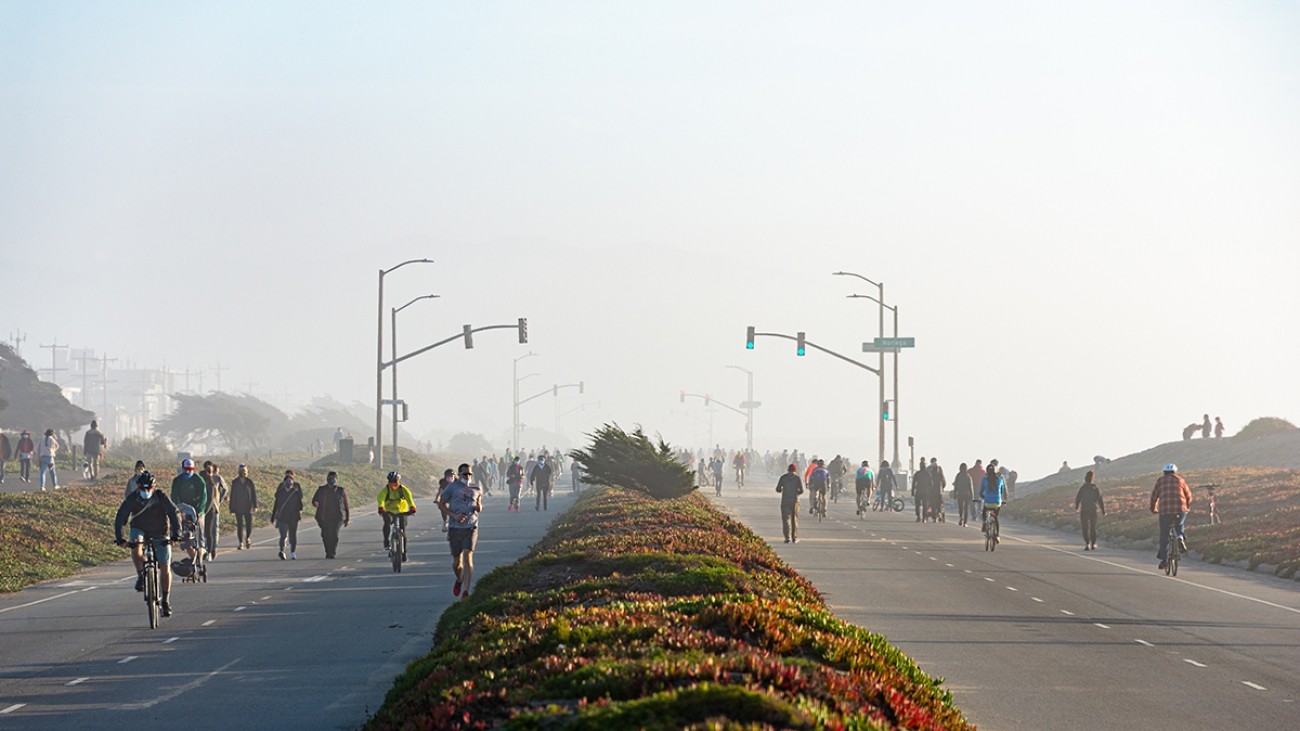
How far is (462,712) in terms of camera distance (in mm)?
8125

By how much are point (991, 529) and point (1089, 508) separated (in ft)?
8.25

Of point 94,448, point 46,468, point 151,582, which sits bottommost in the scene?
point 151,582

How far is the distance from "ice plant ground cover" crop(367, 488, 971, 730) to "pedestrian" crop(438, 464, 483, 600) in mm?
5855

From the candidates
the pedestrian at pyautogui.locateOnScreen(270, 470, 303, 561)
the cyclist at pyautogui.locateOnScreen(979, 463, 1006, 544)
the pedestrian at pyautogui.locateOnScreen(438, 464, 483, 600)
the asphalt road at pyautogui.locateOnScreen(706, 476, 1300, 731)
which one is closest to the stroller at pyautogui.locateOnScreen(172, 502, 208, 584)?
the pedestrian at pyautogui.locateOnScreen(438, 464, 483, 600)

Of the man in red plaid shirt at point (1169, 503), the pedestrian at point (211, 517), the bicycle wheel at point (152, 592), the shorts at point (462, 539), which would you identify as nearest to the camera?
the bicycle wheel at point (152, 592)

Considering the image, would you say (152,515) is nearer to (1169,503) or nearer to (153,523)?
(153,523)

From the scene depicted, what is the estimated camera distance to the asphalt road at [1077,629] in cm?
1328

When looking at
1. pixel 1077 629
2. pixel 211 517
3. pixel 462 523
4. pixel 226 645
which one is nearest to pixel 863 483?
pixel 211 517

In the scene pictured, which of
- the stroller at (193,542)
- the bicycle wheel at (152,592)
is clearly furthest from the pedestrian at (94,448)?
the bicycle wheel at (152,592)

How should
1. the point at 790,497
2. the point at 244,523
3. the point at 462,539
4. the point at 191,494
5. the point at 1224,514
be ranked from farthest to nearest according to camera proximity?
1. the point at 1224,514
2. the point at 244,523
3. the point at 790,497
4. the point at 191,494
5. the point at 462,539

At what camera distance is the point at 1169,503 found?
1098 inches

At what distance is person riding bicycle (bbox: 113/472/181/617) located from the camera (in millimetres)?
19812

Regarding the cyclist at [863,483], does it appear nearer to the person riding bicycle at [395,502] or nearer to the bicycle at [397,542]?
the person riding bicycle at [395,502]

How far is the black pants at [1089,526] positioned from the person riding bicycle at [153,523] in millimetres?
22174
